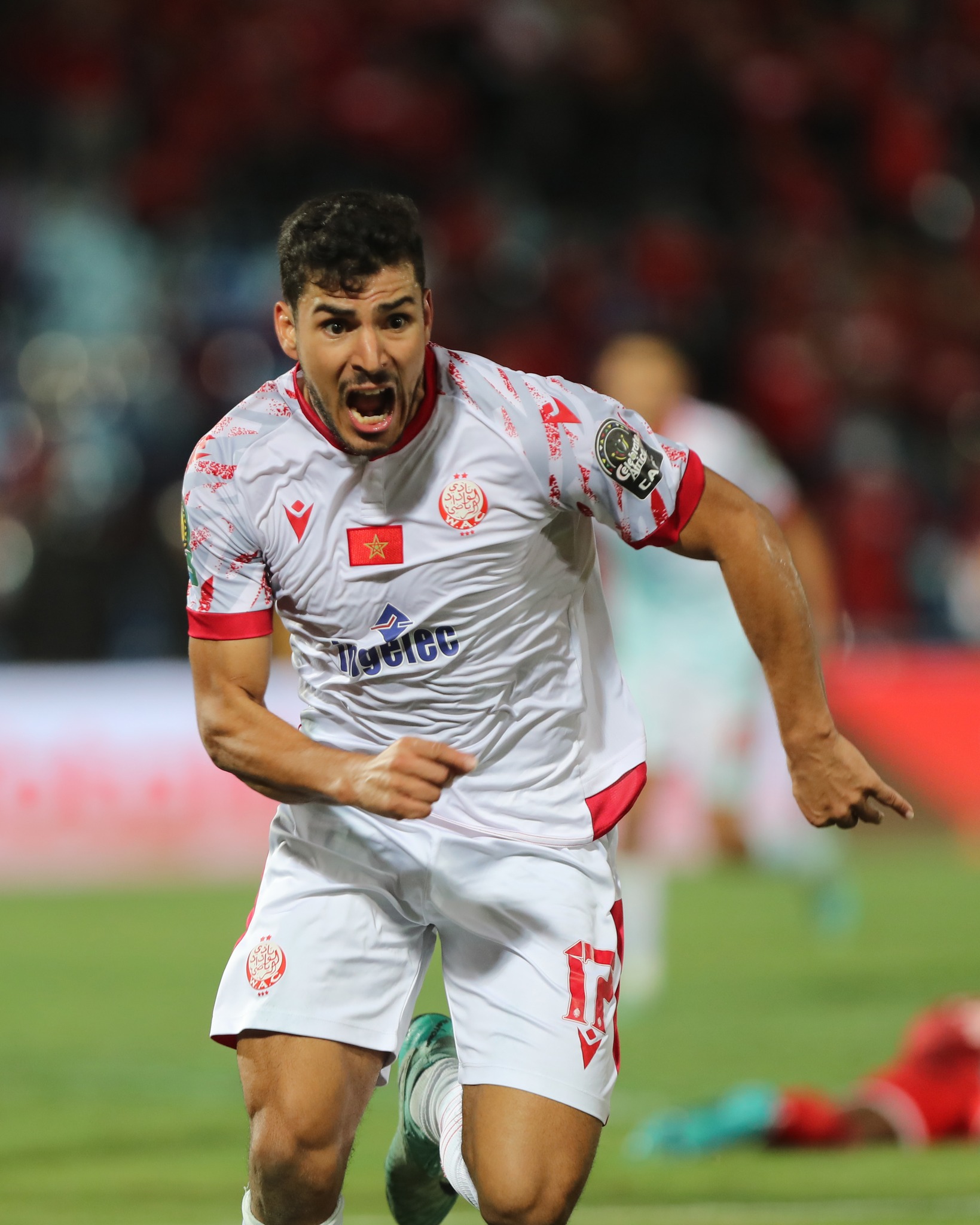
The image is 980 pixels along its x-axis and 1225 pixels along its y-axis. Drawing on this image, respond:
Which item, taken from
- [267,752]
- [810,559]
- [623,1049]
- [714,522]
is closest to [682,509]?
[714,522]

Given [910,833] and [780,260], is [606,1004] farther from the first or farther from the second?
[780,260]

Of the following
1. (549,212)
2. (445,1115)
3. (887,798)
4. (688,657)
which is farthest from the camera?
(549,212)

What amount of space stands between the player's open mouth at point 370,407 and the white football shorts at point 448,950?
0.72 metres

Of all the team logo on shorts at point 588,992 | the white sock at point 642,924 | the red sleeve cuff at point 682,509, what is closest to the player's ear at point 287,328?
the red sleeve cuff at point 682,509

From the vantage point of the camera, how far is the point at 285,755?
3357 mm

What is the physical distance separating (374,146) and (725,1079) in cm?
899

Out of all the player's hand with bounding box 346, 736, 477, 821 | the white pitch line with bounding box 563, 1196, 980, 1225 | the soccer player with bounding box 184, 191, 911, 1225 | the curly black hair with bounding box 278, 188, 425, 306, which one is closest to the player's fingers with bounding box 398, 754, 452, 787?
the player's hand with bounding box 346, 736, 477, 821

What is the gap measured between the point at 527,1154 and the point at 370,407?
4.24 feet

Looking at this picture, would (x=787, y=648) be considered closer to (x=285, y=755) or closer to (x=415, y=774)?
(x=415, y=774)

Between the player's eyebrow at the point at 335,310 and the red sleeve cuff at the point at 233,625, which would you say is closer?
the player's eyebrow at the point at 335,310

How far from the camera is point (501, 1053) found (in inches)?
138

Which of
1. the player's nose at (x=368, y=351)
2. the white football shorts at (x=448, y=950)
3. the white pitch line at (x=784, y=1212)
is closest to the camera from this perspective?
the player's nose at (x=368, y=351)

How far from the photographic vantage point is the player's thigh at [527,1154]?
337 cm

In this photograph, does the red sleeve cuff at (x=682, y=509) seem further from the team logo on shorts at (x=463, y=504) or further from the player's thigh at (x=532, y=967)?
the player's thigh at (x=532, y=967)
